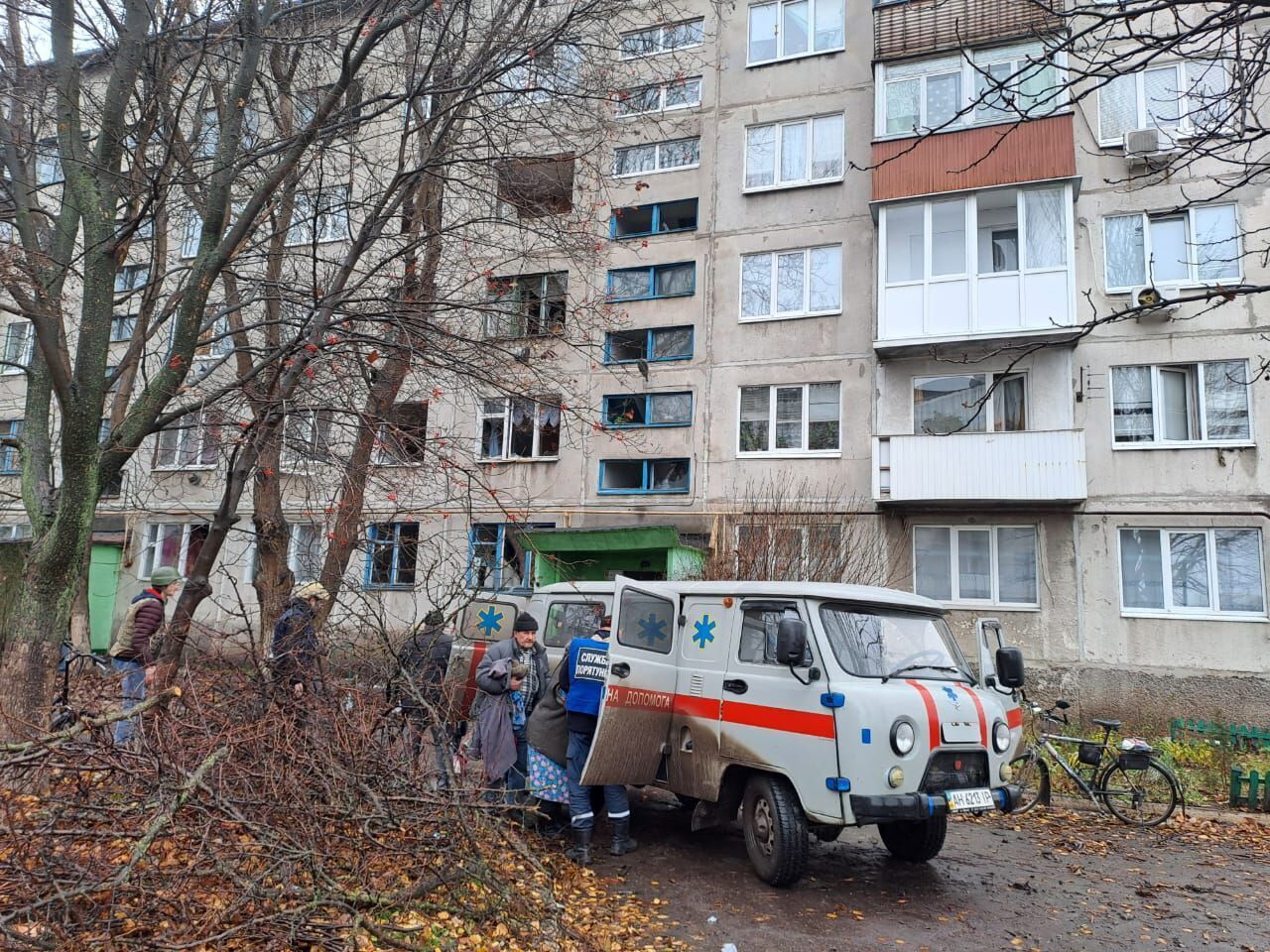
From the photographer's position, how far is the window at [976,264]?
53.2 ft

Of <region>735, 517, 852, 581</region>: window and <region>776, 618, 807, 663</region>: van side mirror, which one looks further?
<region>735, 517, 852, 581</region>: window

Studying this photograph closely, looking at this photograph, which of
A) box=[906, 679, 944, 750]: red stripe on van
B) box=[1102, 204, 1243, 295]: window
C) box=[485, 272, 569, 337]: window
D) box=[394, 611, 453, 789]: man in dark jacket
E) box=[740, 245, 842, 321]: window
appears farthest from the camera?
box=[740, 245, 842, 321]: window

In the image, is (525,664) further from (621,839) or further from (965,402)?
(965,402)

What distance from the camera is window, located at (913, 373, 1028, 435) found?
55.1 feet

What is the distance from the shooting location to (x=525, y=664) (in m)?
7.24

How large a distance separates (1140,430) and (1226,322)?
2.40 m

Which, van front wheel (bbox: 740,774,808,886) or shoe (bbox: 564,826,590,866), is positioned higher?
van front wheel (bbox: 740,774,808,886)

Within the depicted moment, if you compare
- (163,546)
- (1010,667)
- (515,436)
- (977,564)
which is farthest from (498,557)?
(163,546)

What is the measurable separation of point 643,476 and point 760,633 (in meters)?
12.8

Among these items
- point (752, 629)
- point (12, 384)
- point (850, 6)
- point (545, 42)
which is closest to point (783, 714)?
point (752, 629)

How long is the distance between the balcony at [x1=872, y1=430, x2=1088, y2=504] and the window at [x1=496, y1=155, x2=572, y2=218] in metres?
7.87

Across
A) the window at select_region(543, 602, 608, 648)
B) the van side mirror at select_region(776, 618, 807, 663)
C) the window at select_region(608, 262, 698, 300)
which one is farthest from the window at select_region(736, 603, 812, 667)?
the window at select_region(608, 262, 698, 300)

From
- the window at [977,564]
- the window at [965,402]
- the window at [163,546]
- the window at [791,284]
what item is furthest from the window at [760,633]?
the window at [163,546]

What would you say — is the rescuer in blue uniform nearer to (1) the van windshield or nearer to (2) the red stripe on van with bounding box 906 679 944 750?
(1) the van windshield
